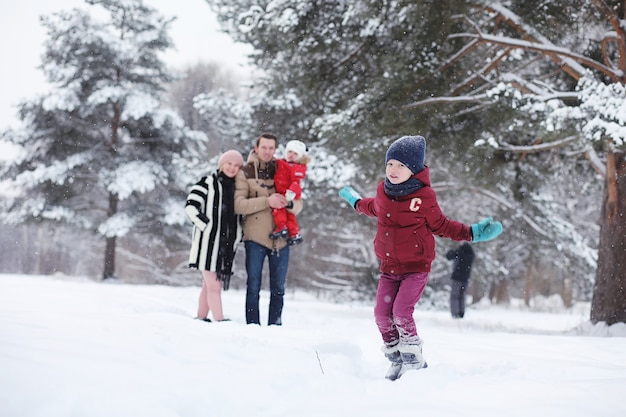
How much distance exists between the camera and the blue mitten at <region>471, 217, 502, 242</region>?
338cm

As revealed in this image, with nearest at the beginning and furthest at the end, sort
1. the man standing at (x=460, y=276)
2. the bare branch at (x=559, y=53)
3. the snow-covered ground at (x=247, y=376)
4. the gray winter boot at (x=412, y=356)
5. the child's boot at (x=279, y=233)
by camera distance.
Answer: the snow-covered ground at (x=247, y=376)
the gray winter boot at (x=412, y=356)
the child's boot at (x=279, y=233)
the bare branch at (x=559, y=53)
the man standing at (x=460, y=276)

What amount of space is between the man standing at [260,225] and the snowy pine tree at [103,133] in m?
10.9

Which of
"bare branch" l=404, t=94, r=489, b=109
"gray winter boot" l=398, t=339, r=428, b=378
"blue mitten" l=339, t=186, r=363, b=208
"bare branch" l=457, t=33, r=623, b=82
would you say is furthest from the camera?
"bare branch" l=404, t=94, r=489, b=109

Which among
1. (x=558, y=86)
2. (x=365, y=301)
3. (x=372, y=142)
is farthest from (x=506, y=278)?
(x=372, y=142)

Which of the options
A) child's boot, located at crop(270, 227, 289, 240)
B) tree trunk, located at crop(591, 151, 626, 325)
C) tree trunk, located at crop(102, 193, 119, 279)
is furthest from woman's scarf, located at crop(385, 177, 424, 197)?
tree trunk, located at crop(102, 193, 119, 279)

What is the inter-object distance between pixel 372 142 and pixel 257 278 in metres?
3.99

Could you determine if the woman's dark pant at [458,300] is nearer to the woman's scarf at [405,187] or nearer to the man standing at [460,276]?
the man standing at [460,276]

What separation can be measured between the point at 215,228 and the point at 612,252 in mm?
5631

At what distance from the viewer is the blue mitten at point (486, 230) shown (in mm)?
3379

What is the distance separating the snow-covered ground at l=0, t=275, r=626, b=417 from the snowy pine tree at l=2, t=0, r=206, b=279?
12434 millimetres

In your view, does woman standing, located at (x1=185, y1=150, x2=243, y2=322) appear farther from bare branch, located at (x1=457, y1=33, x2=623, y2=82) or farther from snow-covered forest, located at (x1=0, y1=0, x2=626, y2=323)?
bare branch, located at (x1=457, y1=33, x2=623, y2=82)

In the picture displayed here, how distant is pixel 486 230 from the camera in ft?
11.2

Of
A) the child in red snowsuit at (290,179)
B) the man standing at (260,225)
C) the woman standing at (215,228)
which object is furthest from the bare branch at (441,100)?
the woman standing at (215,228)

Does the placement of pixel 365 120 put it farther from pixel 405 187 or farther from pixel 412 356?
pixel 412 356
